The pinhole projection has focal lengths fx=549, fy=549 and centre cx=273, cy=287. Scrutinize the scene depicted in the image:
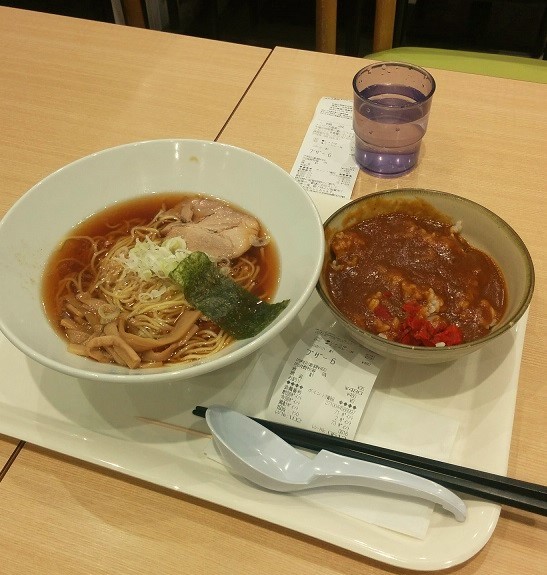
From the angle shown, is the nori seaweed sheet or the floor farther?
the floor

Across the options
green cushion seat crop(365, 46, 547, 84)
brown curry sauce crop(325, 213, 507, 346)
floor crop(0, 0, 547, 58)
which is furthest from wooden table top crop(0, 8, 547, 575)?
floor crop(0, 0, 547, 58)

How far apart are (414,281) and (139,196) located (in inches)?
26.5

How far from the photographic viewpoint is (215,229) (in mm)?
1239

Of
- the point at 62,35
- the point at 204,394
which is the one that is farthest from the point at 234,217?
the point at 62,35

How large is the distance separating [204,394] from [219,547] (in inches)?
10.7

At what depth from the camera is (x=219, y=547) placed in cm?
87

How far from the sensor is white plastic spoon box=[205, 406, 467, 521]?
0.83 m

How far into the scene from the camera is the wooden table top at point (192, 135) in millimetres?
858

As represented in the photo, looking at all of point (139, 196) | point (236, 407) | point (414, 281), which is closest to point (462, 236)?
point (414, 281)

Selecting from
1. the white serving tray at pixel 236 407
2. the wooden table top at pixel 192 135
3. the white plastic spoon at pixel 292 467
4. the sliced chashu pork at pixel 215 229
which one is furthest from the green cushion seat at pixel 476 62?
the white plastic spoon at pixel 292 467

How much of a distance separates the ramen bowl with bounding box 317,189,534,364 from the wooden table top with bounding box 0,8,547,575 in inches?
6.8

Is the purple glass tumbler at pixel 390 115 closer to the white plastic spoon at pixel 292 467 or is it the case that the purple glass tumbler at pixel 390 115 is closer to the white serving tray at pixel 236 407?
the white serving tray at pixel 236 407

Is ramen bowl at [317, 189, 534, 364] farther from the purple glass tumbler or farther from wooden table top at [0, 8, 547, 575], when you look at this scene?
the purple glass tumbler

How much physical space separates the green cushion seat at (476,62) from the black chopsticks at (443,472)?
157 centimetres
